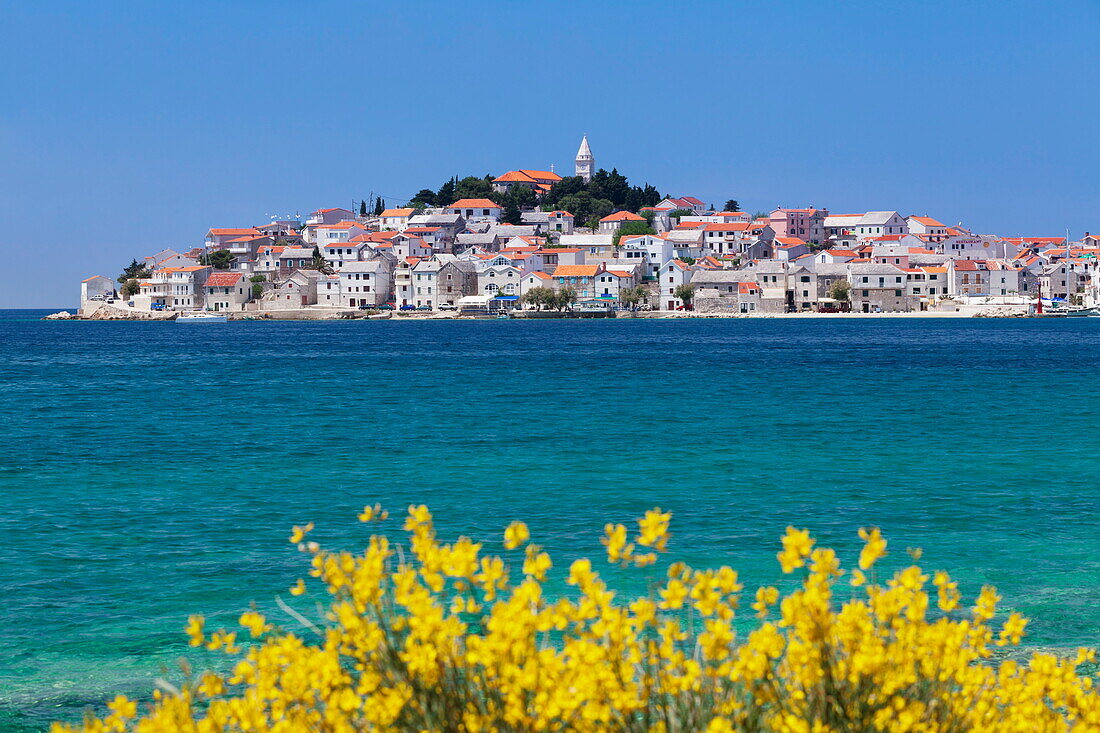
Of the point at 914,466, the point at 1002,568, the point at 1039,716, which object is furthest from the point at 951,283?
the point at 1039,716

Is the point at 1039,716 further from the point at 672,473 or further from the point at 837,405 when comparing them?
the point at 837,405

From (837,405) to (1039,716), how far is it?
27.1 metres

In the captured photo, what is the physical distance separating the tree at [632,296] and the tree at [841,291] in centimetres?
1979

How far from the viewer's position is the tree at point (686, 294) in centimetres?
11888

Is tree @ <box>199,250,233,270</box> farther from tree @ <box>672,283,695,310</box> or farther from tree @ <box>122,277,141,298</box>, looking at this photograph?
tree @ <box>672,283,695,310</box>

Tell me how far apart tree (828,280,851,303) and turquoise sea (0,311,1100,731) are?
72.3 m

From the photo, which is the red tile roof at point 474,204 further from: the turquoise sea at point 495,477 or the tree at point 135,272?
the turquoise sea at point 495,477

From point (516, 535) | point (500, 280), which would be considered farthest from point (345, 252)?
point (516, 535)

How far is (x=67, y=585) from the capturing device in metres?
11.0

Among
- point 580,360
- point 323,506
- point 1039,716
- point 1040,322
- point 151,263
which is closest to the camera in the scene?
point 1039,716

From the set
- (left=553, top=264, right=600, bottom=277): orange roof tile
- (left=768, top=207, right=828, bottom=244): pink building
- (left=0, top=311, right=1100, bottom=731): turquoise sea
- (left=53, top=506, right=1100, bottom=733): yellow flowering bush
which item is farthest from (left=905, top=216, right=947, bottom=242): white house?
(left=53, top=506, right=1100, bottom=733): yellow flowering bush

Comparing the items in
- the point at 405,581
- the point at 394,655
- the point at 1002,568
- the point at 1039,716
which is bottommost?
the point at 1002,568

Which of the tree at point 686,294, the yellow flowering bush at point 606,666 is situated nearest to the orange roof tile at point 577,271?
the tree at point 686,294

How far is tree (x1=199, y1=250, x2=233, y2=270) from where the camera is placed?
455 feet
